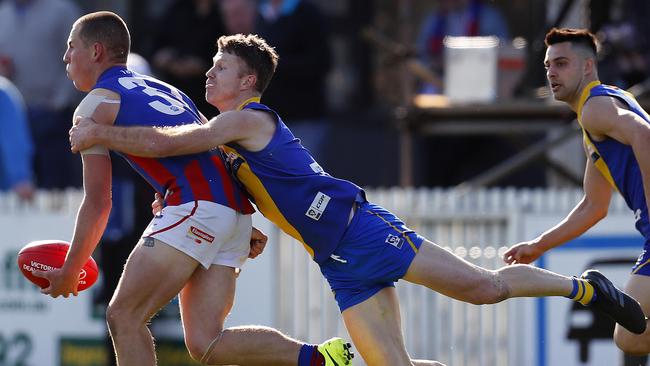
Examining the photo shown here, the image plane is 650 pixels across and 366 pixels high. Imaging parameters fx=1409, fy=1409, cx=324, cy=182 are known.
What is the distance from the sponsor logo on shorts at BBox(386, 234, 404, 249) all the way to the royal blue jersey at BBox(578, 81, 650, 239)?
4.68 feet

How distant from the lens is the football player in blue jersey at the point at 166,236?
7465 mm

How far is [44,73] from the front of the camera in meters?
13.9

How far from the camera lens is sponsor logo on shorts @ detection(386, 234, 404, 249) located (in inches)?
299

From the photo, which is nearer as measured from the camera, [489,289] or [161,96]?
[489,289]

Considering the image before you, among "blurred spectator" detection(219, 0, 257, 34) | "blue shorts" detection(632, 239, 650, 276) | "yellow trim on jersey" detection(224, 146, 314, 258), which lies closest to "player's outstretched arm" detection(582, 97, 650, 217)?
"blue shorts" detection(632, 239, 650, 276)

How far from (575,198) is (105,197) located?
15.8 feet

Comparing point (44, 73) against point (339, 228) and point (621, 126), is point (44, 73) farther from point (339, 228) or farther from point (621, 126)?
point (621, 126)

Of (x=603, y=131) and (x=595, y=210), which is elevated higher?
(x=603, y=131)

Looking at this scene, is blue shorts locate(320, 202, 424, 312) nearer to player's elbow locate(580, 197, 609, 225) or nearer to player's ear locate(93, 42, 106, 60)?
player's elbow locate(580, 197, 609, 225)

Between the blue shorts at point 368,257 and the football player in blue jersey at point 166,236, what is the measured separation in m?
0.42

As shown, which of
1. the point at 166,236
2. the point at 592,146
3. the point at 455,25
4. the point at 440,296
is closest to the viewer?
the point at 166,236

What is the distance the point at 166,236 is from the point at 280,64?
5.46 m

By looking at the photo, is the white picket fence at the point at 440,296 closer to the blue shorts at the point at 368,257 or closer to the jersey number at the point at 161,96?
the blue shorts at the point at 368,257

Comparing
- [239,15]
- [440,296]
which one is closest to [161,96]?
[440,296]
